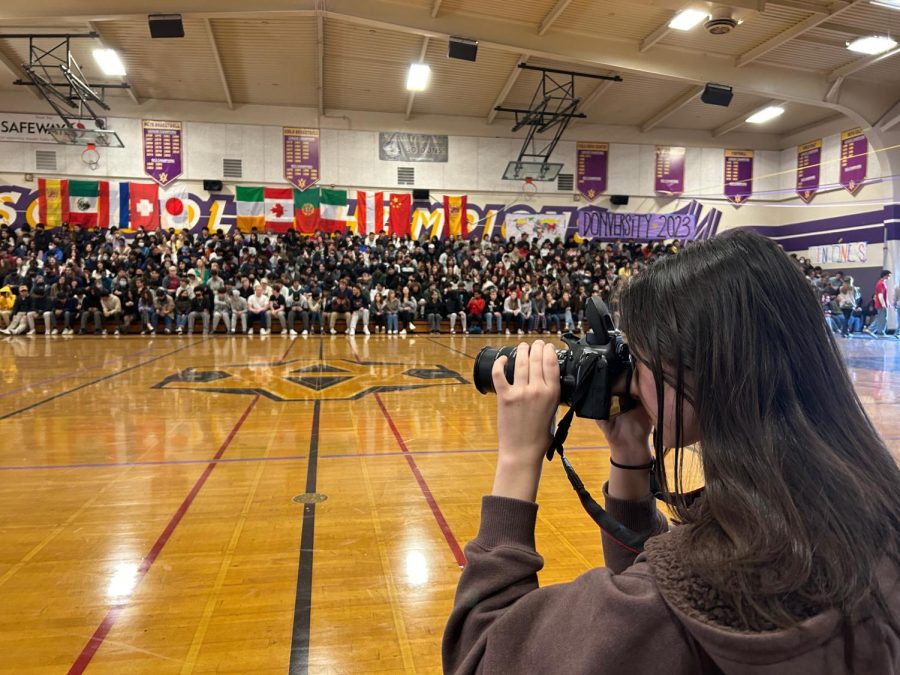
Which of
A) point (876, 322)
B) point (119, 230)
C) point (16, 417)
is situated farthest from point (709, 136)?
point (16, 417)

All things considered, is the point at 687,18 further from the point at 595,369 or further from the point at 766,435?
the point at 766,435

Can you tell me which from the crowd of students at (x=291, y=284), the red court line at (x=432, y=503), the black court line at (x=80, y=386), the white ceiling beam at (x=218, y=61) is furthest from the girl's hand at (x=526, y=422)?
the white ceiling beam at (x=218, y=61)

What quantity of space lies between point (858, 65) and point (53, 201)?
2018cm

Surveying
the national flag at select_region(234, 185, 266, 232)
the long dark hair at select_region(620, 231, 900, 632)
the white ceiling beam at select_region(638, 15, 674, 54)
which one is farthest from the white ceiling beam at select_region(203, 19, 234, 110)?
the long dark hair at select_region(620, 231, 900, 632)

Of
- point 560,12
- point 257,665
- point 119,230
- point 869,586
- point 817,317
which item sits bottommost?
point 257,665

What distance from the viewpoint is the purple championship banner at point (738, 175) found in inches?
777

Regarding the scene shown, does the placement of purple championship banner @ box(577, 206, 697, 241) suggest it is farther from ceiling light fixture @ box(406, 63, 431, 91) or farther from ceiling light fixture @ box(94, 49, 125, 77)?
ceiling light fixture @ box(94, 49, 125, 77)

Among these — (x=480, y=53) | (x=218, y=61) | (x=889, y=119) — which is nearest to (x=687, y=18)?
(x=480, y=53)

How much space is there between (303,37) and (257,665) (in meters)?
14.1

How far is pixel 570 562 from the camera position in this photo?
193cm

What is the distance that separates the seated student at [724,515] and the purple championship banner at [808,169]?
2144cm

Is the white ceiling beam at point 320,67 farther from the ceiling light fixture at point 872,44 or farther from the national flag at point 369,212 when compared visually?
the ceiling light fixture at point 872,44

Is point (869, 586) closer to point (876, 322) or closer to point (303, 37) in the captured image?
point (303, 37)

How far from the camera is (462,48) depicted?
35.6ft
